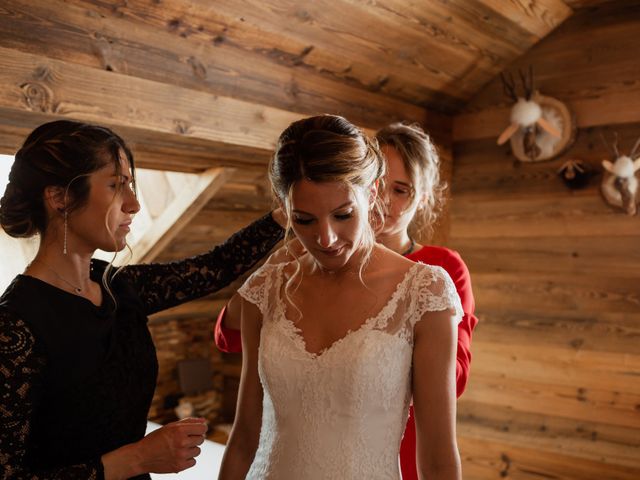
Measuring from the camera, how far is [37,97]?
2000 millimetres

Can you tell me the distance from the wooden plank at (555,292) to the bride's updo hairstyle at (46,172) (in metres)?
3.13

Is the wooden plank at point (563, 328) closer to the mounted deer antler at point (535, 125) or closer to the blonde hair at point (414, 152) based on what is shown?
the mounted deer antler at point (535, 125)

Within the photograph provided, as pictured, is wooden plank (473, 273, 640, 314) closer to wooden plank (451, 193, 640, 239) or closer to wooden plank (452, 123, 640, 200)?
wooden plank (451, 193, 640, 239)

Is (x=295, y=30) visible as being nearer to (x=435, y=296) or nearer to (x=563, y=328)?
Answer: (x=435, y=296)

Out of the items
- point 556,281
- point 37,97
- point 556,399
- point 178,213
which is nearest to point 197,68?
point 37,97

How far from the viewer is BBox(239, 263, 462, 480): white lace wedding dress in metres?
1.36

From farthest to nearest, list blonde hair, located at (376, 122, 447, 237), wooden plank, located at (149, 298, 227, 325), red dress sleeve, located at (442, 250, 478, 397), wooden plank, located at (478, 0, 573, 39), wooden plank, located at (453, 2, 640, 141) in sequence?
1. wooden plank, located at (149, 298, 227, 325)
2. wooden plank, located at (453, 2, 640, 141)
3. wooden plank, located at (478, 0, 573, 39)
4. blonde hair, located at (376, 122, 447, 237)
5. red dress sleeve, located at (442, 250, 478, 397)

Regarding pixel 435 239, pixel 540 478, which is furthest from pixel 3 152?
pixel 540 478

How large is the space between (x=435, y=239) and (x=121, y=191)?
9.56 ft

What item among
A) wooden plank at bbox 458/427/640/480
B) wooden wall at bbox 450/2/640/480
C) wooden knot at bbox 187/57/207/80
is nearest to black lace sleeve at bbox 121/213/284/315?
wooden knot at bbox 187/57/207/80

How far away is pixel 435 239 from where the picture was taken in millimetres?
4125

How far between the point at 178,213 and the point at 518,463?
246cm

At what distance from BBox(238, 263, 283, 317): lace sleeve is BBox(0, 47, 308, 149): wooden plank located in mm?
921

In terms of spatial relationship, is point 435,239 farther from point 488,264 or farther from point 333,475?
point 333,475
